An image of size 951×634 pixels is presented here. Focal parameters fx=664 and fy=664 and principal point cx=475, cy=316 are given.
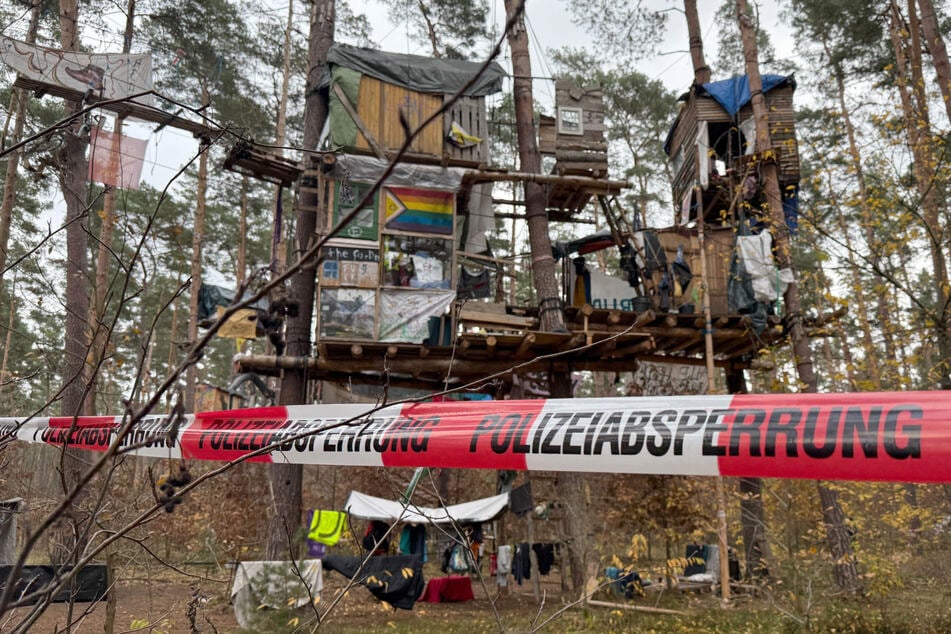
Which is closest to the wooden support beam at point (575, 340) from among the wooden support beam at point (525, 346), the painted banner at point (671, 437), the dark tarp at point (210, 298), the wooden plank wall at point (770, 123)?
the wooden support beam at point (525, 346)

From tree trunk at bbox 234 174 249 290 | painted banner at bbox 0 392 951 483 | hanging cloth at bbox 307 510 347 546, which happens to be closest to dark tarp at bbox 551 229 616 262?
hanging cloth at bbox 307 510 347 546

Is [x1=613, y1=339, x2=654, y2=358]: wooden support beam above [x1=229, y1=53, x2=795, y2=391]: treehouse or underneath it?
underneath

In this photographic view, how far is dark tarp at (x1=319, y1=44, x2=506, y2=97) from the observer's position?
11.9 metres

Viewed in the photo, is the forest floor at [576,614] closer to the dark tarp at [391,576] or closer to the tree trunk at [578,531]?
the dark tarp at [391,576]

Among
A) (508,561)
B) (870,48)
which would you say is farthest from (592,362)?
(870,48)

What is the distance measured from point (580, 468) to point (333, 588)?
379 inches

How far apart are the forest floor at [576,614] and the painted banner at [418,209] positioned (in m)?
6.04

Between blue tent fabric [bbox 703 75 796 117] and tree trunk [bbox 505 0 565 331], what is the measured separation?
4442mm

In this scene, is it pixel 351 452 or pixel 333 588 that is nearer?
pixel 351 452

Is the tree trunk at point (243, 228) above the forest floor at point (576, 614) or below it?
above

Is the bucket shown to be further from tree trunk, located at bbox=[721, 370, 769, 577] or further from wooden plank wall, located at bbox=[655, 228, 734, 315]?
tree trunk, located at bbox=[721, 370, 769, 577]

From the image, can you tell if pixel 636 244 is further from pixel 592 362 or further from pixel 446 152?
pixel 446 152

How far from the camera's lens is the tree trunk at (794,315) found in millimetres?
9320

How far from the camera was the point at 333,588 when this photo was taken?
469 inches
